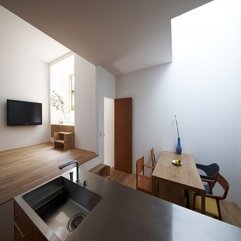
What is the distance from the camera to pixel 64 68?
4.86 meters

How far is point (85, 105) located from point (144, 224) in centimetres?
312

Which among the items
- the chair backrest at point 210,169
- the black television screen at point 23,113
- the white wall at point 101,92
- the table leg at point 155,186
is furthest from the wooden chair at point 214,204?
the black television screen at point 23,113

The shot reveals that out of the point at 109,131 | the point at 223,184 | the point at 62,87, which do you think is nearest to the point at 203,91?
the point at 223,184

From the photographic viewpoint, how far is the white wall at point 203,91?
2.44m

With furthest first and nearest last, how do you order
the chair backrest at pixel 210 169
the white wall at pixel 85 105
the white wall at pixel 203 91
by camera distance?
the white wall at pixel 85 105, the white wall at pixel 203 91, the chair backrest at pixel 210 169

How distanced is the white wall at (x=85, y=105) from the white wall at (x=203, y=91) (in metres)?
1.37

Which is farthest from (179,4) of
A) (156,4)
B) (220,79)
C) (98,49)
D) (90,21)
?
(220,79)

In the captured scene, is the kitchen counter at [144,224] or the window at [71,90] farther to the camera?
the window at [71,90]

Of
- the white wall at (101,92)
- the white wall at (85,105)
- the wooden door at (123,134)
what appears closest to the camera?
the white wall at (101,92)

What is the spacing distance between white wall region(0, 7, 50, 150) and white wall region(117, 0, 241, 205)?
3433 millimetres

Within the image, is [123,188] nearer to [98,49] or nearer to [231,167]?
[98,49]

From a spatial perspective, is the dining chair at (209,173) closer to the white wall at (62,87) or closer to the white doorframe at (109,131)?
the white doorframe at (109,131)

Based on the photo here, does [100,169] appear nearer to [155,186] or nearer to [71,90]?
[155,186]

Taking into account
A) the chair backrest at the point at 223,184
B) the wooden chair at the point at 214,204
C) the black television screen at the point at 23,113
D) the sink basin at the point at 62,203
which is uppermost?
the black television screen at the point at 23,113
